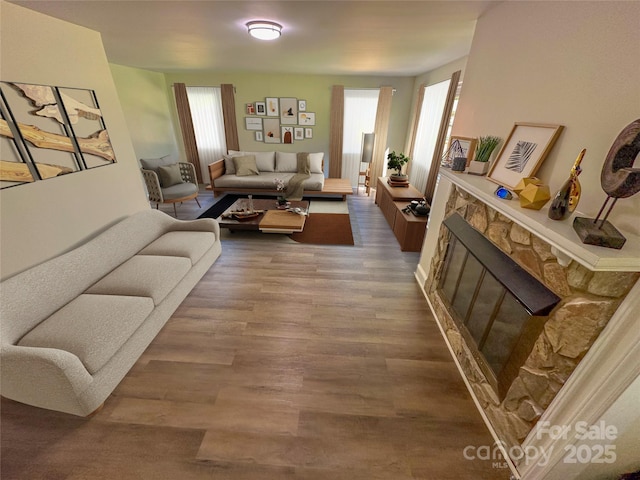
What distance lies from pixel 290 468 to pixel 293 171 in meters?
5.06

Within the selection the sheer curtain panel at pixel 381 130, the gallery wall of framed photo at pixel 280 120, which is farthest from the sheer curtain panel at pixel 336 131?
the sheer curtain panel at pixel 381 130

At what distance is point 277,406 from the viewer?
5.16 ft

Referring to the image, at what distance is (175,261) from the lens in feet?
7.36

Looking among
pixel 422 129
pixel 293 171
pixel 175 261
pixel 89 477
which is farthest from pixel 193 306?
pixel 422 129

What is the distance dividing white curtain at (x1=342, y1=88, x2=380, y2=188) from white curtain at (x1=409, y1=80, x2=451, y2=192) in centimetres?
120

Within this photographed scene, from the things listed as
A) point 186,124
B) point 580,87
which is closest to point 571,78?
point 580,87

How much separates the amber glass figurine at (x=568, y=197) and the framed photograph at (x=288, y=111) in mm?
5322

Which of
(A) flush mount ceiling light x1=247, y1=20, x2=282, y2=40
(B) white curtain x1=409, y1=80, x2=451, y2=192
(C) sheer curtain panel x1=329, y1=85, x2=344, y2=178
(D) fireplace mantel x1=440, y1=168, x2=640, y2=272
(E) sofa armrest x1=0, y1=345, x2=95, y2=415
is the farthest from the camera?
(C) sheer curtain panel x1=329, y1=85, x2=344, y2=178

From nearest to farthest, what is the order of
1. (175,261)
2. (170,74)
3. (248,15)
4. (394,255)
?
(248,15)
(175,261)
(394,255)
(170,74)

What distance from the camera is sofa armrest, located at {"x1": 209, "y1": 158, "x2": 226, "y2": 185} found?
16.1 ft

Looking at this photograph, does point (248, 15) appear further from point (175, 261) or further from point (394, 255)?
point (394, 255)

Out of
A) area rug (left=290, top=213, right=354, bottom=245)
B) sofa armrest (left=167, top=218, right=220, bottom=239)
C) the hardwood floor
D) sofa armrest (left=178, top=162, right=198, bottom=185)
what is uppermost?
sofa armrest (left=178, top=162, right=198, bottom=185)

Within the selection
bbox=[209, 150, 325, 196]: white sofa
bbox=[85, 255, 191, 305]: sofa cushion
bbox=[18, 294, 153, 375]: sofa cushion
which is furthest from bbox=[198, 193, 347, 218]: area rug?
bbox=[18, 294, 153, 375]: sofa cushion

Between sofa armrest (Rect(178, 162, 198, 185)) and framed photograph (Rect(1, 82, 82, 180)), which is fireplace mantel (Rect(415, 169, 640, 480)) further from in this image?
sofa armrest (Rect(178, 162, 198, 185))
